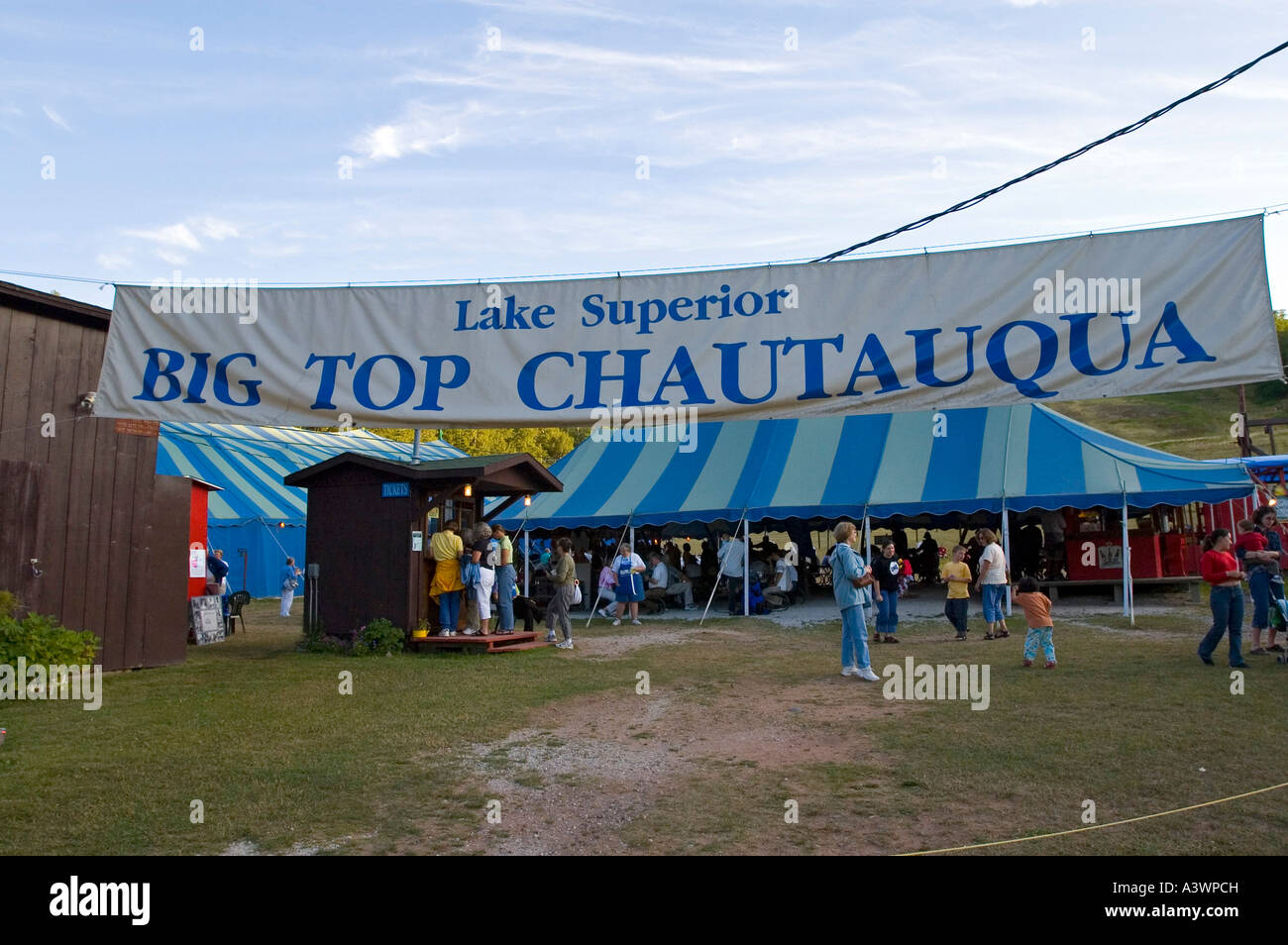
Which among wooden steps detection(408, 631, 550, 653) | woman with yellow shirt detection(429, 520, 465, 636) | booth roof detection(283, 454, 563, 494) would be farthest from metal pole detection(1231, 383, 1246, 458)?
woman with yellow shirt detection(429, 520, 465, 636)

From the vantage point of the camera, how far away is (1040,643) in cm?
1013

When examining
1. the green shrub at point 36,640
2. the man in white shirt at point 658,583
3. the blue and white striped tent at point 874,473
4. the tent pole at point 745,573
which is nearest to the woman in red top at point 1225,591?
the blue and white striped tent at point 874,473

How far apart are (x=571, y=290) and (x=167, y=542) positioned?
25.4ft

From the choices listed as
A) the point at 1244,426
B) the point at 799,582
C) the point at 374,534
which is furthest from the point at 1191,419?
the point at 374,534

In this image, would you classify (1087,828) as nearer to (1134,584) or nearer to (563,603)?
(563,603)

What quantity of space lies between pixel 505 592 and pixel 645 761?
6.90 m

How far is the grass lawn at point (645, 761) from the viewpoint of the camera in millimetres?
4859

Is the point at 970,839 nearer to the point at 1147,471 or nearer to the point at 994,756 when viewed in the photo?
the point at 994,756

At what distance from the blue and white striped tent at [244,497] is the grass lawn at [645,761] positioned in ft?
42.9

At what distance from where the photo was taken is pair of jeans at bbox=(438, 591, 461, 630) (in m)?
12.7

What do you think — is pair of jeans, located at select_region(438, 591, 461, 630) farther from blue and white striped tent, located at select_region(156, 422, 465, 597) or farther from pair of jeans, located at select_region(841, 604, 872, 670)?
blue and white striped tent, located at select_region(156, 422, 465, 597)

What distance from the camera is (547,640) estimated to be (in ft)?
44.7

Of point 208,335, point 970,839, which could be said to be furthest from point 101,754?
point 970,839

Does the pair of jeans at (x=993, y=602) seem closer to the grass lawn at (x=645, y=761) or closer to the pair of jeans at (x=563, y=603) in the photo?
the grass lawn at (x=645, y=761)
